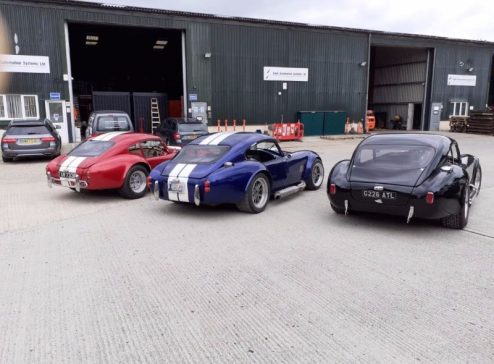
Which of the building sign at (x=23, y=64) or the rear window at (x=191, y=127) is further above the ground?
the building sign at (x=23, y=64)

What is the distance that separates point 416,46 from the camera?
1172 inches

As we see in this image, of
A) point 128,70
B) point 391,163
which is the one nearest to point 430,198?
point 391,163

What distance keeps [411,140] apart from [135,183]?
17.7 feet

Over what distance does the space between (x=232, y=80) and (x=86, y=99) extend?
13.5 m

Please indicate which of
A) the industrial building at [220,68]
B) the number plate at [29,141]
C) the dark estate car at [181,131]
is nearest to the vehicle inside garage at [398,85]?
the industrial building at [220,68]

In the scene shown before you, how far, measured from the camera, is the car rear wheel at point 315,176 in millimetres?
9000

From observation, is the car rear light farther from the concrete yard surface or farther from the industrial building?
the industrial building

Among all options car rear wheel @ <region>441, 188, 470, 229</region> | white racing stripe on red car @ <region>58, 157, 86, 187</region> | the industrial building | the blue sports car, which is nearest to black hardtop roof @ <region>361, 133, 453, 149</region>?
car rear wheel @ <region>441, 188, 470, 229</region>

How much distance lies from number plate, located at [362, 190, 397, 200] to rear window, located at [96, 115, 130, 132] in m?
11.1

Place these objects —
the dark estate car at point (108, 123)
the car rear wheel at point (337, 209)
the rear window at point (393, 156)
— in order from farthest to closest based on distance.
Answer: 1. the dark estate car at point (108, 123)
2. the car rear wheel at point (337, 209)
3. the rear window at point (393, 156)

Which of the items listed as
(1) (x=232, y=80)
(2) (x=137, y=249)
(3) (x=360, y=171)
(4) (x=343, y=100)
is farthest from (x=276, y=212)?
(4) (x=343, y=100)

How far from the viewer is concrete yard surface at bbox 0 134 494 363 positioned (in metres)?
3.15

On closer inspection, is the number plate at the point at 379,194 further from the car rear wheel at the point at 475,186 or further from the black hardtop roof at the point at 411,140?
the car rear wheel at the point at 475,186

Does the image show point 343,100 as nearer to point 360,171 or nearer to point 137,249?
point 360,171
